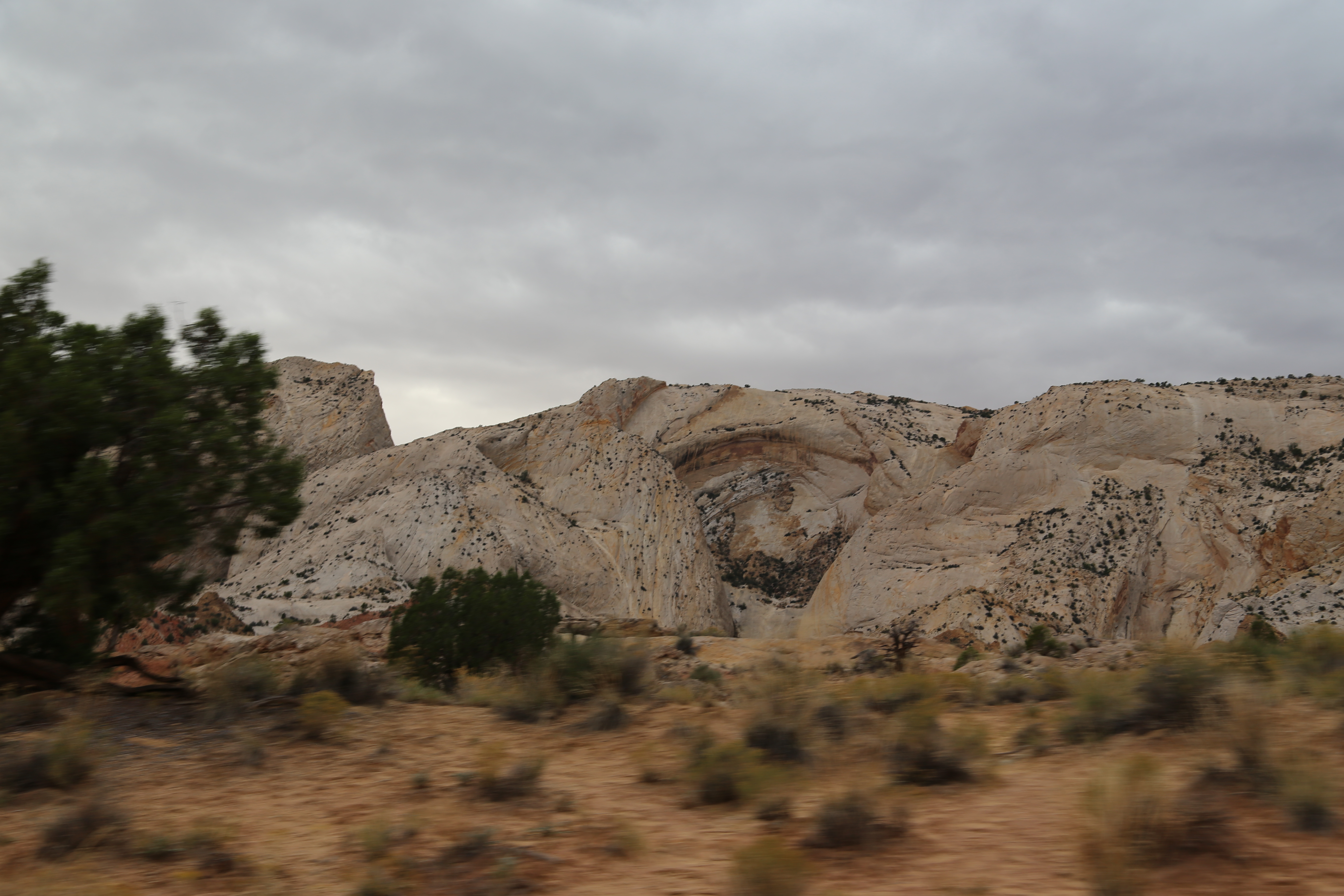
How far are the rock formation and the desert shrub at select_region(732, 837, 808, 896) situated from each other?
1300 inches

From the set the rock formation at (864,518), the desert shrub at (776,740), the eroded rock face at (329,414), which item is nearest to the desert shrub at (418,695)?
the desert shrub at (776,740)

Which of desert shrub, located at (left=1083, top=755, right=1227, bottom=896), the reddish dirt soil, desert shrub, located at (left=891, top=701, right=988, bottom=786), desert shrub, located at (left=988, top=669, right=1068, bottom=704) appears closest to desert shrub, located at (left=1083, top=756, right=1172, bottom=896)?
desert shrub, located at (left=1083, top=755, right=1227, bottom=896)

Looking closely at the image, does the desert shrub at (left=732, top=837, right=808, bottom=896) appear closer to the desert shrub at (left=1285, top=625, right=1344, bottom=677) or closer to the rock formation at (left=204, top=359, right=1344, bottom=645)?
the desert shrub at (left=1285, top=625, right=1344, bottom=677)

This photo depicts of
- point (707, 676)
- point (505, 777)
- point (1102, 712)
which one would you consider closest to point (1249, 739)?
point (1102, 712)

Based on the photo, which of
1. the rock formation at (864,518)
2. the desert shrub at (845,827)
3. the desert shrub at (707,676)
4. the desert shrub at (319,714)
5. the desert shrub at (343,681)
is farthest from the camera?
the rock formation at (864,518)

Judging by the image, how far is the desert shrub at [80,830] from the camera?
5.95m

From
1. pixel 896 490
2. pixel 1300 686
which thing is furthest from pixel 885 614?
pixel 1300 686

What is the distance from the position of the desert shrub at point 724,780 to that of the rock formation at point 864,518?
101 feet

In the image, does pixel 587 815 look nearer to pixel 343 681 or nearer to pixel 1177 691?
pixel 1177 691

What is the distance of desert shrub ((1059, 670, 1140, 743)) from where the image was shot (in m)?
8.03

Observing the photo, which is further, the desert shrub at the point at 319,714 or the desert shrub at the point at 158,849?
the desert shrub at the point at 319,714

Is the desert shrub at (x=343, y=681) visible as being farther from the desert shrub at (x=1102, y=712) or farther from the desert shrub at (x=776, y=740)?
the desert shrub at (x=1102, y=712)

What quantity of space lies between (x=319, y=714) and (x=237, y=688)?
2564 mm

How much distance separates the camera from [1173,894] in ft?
A: 14.0
